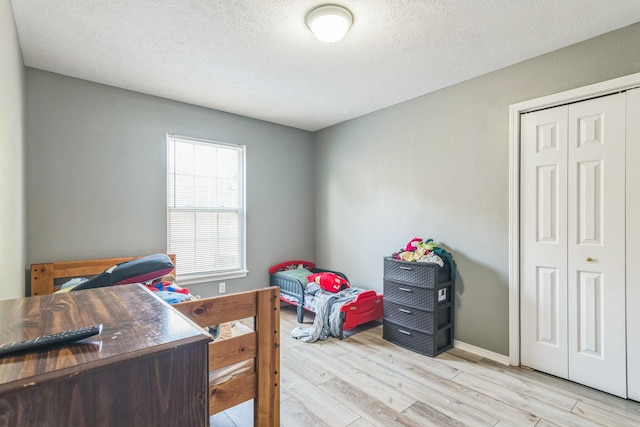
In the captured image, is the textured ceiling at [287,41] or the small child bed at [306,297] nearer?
the textured ceiling at [287,41]

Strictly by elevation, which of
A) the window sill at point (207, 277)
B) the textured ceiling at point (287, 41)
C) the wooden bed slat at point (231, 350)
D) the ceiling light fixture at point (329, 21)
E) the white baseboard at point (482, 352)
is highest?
the textured ceiling at point (287, 41)

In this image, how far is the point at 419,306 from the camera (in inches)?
111

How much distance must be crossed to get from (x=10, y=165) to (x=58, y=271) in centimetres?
122

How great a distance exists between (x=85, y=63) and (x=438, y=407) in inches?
148

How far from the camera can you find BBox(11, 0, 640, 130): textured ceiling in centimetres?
194

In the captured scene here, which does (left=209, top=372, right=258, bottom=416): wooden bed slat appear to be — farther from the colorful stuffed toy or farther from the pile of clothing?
the colorful stuffed toy

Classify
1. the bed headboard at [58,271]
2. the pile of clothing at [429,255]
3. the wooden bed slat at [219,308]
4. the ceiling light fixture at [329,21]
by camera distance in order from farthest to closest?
the pile of clothing at [429,255]
the bed headboard at [58,271]
the ceiling light fixture at [329,21]
the wooden bed slat at [219,308]

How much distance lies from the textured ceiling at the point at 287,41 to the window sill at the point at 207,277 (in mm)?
1978

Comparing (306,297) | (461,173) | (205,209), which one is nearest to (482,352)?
(461,173)

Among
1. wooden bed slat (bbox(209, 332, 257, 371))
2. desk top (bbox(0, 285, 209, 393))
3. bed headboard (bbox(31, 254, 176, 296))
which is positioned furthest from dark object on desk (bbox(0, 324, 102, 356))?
bed headboard (bbox(31, 254, 176, 296))

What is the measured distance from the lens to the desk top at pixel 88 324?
546 mm

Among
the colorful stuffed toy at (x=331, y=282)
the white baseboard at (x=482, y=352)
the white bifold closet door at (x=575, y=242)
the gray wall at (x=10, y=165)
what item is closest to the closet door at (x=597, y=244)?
the white bifold closet door at (x=575, y=242)

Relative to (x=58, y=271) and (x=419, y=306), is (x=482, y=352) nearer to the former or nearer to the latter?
(x=419, y=306)

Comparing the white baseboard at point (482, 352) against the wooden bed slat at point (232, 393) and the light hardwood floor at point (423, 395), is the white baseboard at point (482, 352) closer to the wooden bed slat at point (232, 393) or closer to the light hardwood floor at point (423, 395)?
the light hardwood floor at point (423, 395)
